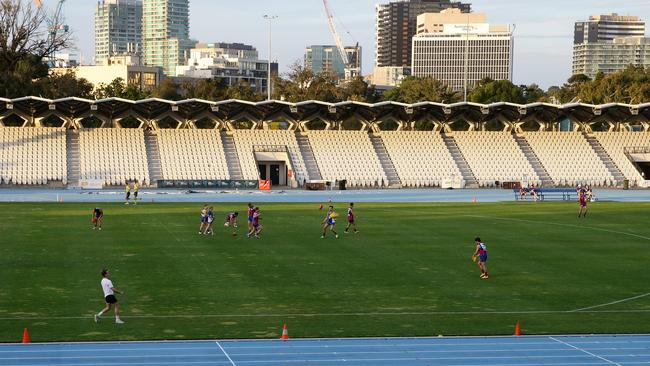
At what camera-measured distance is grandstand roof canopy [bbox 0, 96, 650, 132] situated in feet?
286

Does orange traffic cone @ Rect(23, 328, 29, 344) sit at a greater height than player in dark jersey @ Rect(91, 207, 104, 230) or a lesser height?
lesser

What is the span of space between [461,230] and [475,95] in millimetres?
86099

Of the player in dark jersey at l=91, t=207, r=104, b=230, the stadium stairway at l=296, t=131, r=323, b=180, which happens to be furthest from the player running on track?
the stadium stairway at l=296, t=131, r=323, b=180

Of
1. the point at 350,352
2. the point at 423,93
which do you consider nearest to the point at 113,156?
the point at 423,93

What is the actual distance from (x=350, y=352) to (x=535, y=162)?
2759 inches

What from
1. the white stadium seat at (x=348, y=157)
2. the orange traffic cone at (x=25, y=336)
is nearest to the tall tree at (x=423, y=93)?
the white stadium seat at (x=348, y=157)

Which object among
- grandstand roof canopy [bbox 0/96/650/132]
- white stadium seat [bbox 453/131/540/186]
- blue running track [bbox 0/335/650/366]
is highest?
grandstand roof canopy [bbox 0/96/650/132]

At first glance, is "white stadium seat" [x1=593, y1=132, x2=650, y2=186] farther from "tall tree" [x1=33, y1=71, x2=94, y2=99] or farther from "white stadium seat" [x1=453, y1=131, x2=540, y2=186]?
"tall tree" [x1=33, y1=71, x2=94, y2=99]

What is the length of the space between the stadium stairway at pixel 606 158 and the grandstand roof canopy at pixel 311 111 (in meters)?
2.31

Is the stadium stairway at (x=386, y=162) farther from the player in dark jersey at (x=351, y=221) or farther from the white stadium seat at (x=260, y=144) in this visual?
the player in dark jersey at (x=351, y=221)

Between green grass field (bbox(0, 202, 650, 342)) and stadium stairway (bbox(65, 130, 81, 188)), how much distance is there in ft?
88.4

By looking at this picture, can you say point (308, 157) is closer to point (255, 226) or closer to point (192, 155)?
point (192, 155)

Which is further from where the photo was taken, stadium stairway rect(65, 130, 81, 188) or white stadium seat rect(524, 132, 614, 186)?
white stadium seat rect(524, 132, 614, 186)

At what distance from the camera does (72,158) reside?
84.9 metres
